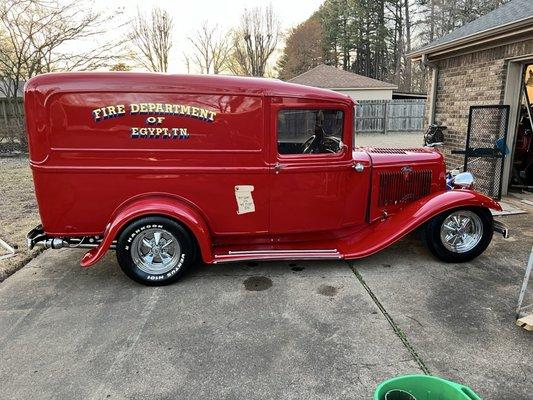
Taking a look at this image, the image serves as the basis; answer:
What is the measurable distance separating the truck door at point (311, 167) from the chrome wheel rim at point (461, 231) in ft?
3.80

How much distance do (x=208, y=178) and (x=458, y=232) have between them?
2988 millimetres

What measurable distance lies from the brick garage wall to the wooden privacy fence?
1577cm

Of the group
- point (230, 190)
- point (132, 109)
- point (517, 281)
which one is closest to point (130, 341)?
point (230, 190)

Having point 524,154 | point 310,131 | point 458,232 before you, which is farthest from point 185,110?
point 524,154

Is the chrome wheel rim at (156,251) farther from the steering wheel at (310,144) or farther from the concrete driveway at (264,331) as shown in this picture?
the steering wheel at (310,144)

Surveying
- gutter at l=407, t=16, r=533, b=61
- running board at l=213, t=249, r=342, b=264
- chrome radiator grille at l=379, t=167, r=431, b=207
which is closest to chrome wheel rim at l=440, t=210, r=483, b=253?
chrome radiator grille at l=379, t=167, r=431, b=207

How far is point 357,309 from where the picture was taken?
3715mm

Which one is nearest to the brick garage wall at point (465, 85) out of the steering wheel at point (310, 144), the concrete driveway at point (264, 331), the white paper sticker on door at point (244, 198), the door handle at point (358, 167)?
the concrete driveway at point (264, 331)

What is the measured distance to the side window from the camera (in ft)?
14.4

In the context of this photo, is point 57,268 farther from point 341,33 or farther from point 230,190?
point 341,33

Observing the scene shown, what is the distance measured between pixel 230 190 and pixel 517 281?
3168 mm

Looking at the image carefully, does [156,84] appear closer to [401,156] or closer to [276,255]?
[276,255]

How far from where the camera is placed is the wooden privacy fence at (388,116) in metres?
24.7

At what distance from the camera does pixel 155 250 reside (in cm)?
427
